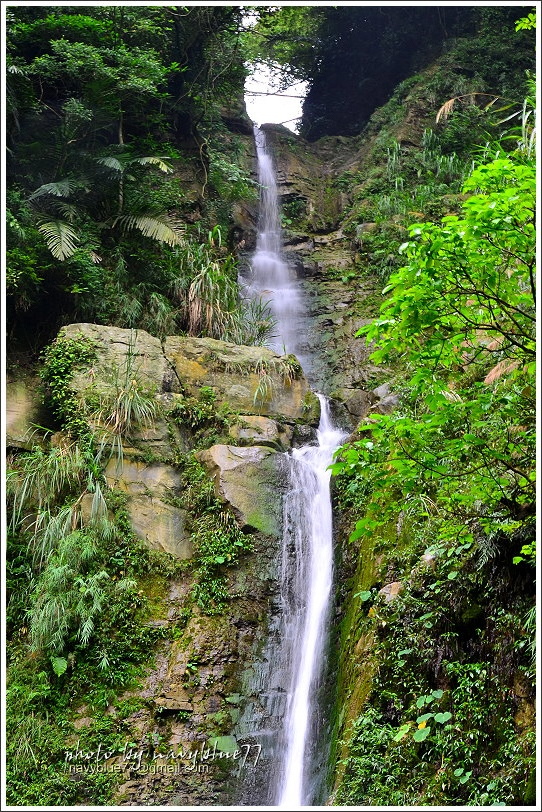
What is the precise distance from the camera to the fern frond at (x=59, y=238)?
931 centimetres

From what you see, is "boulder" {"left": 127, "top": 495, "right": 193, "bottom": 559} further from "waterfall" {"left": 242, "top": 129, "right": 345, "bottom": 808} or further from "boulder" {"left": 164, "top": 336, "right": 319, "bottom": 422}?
"boulder" {"left": 164, "top": 336, "right": 319, "bottom": 422}

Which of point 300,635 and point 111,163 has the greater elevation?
point 111,163

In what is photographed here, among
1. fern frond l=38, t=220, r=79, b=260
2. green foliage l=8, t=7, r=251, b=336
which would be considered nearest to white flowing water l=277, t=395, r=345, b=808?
green foliage l=8, t=7, r=251, b=336

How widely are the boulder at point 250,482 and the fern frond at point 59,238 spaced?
11.8ft

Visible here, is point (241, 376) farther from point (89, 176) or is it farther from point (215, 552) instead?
point (89, 176)

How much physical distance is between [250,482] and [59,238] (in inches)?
181

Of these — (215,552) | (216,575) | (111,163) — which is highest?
(111,163)

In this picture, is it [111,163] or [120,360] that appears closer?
[120,360]

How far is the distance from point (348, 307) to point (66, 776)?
31.6ft

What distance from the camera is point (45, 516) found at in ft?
24.9

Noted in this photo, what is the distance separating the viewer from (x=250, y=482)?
8.11 meters

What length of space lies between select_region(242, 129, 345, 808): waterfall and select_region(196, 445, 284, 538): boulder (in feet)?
0.57

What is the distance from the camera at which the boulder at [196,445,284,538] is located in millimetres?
7901

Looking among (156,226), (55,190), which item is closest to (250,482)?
(156,226)
